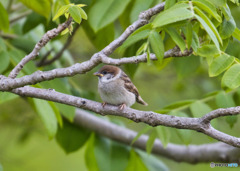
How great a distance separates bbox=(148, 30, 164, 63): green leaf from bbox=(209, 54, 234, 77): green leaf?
0.34m

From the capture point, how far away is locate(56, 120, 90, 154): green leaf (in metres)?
4.04

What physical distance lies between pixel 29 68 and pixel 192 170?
→ 5900 millimetres

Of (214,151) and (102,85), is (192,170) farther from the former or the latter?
(102,85)

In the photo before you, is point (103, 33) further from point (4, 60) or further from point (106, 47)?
point (106, 47)

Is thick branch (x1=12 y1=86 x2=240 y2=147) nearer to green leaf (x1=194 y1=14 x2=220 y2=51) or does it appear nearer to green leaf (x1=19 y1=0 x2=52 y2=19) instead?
green leaf (x1=194 y1=14 x2=220 y2=51)

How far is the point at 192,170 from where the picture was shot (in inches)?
323

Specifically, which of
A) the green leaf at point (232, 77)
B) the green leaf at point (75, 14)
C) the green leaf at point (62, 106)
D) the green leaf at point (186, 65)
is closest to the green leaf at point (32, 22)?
the green leaf at point (62, 106)

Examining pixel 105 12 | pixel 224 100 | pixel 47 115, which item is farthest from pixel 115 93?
pixel 224 100

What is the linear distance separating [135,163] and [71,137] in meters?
0.73

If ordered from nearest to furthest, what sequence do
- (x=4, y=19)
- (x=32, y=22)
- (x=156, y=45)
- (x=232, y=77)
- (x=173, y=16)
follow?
1. (x=173, y=16)
2. (x=156, y=45)
3. (x=232, y=77)
4. (x=4, y=19)
5. (x=32, y=22)

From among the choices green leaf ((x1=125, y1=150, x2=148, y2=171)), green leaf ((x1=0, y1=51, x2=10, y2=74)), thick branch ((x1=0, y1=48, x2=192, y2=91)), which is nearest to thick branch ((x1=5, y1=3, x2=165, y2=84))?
thick branch ((x1=0, y1=48, x2=192, y2=91))

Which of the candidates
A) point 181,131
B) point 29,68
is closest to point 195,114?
point 181,131

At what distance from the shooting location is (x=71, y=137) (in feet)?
13.5

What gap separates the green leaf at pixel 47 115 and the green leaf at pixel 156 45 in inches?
47.0
